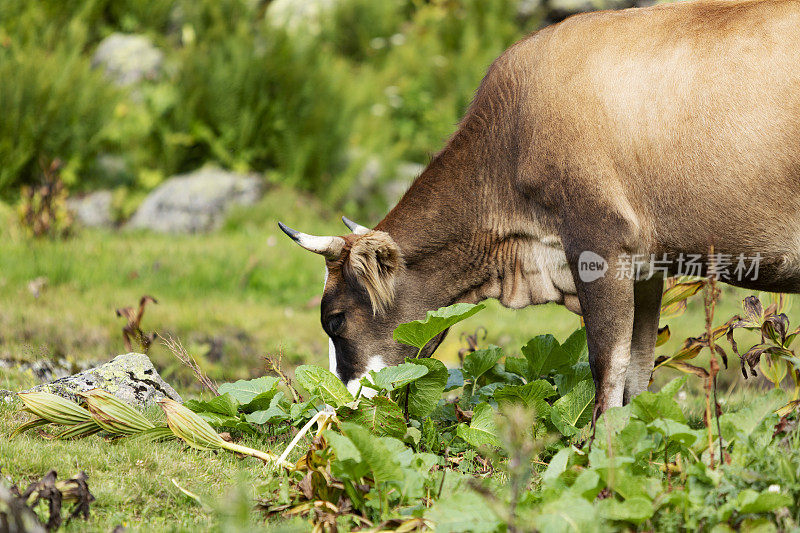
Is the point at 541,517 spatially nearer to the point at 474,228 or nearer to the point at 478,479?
the point at 478,479

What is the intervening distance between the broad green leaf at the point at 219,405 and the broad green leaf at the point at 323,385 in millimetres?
415

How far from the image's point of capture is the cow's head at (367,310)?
454cm

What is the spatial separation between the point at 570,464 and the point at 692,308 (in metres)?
Result: 5.66

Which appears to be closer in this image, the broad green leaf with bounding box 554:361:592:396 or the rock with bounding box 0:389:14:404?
the rock with bounding box 0:389:14:404

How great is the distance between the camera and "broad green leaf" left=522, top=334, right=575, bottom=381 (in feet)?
14.4

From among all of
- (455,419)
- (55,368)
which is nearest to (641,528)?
(455,419)

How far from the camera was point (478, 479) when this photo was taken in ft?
11.3

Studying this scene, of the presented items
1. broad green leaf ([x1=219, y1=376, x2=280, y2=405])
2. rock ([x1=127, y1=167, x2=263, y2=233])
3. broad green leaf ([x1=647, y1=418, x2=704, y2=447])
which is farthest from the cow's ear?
rock ([x1=127, y1=167, x2=263, y2=233])

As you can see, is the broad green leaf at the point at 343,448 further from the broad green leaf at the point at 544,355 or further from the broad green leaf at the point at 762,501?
the broad green leaf at the point at 544,355

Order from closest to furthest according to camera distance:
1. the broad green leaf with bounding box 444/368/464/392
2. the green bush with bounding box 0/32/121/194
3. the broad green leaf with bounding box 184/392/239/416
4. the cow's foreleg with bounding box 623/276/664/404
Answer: the broad green leaf with bounding box 184/392/239/416, the broad green leaf with bounding box 444/368/464/392, the cow's foreleg with bounding box 623/276/664/404, the green bush with bounding box 0/32/121/194

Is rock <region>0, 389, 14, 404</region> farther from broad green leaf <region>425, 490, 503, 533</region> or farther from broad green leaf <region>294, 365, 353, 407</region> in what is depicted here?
broad green leaf <region>425, 490, 503, 533</region>

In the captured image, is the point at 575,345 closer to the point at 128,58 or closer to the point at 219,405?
the point at 219,405

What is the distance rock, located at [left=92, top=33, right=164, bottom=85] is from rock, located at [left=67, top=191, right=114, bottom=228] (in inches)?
76.8

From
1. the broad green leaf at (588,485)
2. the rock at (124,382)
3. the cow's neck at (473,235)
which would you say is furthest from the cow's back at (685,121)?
the rock at (124,382)
